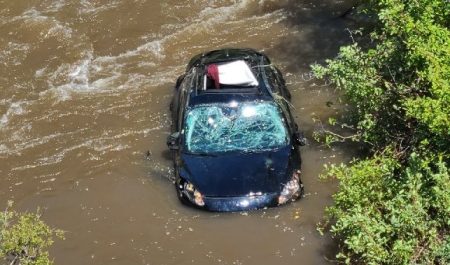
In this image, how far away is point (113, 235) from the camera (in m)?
7.92

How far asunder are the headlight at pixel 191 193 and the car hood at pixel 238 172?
57 millimetres

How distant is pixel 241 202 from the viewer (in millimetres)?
7695

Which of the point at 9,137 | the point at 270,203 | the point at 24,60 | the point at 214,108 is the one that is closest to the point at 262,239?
the point at 270,203

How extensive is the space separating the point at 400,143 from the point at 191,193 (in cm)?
273

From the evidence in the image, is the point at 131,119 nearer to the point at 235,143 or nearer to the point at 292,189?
the point at 235,143

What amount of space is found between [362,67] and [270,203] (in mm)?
2072

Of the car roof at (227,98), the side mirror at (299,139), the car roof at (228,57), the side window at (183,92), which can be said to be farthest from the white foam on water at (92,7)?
the side mirror at (299,139)

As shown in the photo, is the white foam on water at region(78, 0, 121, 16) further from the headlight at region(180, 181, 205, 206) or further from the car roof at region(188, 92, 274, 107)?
the headlight at region(180, 181, 205, 206)

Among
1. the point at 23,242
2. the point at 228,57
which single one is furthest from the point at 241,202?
the point at 23,242

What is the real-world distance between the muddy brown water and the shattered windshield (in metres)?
0.86

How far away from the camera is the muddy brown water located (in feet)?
25.5

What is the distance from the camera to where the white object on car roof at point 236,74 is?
857 centimetres

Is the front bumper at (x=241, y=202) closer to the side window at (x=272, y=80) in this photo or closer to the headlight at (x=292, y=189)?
the headlight at (x=292, y=189)

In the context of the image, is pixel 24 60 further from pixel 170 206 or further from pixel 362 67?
pixel 362 67
